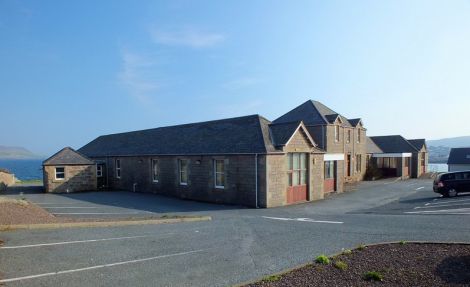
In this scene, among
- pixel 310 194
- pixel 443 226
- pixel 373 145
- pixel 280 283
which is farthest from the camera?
pixel 373 145

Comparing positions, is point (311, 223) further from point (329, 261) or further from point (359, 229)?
point (329, 261)

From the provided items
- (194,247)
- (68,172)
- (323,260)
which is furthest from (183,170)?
(323,260)

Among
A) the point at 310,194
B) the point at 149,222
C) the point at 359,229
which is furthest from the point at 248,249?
the point at 310,194

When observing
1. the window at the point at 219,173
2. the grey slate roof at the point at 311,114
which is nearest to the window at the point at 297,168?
the window at the point at 219,173

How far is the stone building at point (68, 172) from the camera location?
32.6 m

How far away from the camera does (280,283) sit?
23.5 feet

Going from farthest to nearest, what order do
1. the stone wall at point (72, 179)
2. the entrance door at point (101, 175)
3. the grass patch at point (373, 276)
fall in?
1. the entrance door at point (101, 175)
2. the stone wall at point (72, 179)
3. the grass patch at point (373, 276)

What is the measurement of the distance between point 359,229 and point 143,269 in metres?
8.42

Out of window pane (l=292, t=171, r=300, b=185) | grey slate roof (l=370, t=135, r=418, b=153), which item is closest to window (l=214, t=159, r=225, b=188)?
window pane (l=292, t=171, r=300, b=185)

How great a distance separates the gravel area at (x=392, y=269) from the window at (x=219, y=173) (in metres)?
15.5

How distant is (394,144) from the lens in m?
50.8

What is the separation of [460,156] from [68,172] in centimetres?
5888

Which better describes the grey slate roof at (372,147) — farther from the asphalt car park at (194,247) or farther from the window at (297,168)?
the asphalt car park at (194,247)

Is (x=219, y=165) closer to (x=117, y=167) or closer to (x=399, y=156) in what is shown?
(x=117, y=167)
